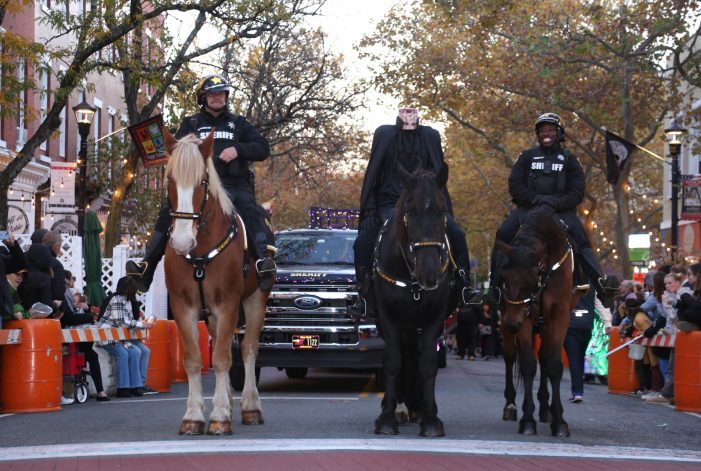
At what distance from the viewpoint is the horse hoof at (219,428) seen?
35.7 ft

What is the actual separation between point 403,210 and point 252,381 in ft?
8.02

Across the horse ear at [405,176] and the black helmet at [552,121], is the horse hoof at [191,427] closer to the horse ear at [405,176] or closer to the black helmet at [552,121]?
the horse ear at [405,176]

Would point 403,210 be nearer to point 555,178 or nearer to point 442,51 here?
point 555,178

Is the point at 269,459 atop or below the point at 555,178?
below

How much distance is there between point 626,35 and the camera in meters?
28.7

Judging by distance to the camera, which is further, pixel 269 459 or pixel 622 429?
pixel 622 429

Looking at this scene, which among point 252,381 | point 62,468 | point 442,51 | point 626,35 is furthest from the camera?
point 442,51

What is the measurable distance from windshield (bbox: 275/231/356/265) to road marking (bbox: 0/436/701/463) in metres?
7.92

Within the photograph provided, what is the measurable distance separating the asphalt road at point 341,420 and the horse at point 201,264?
0.39m

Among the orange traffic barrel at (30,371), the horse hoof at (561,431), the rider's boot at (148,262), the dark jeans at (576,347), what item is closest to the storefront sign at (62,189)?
the orange traffic barrel at (30,371)

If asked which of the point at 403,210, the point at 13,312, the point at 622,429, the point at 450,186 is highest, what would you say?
the point at 450,186

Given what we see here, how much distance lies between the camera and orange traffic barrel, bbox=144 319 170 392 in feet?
62.6

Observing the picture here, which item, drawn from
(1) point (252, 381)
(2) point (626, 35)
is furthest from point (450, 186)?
(1) point (252, 381)

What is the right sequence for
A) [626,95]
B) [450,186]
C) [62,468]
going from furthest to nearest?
[450,186], [626,95], [62,468]
